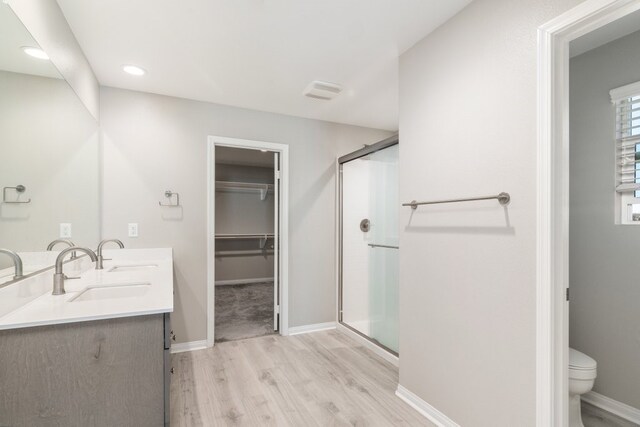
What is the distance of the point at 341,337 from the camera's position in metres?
3.33

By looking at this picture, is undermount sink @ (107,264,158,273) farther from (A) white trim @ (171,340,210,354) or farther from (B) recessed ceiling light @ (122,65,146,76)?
(B) recessed ceiling light @ (122,65,146,76)

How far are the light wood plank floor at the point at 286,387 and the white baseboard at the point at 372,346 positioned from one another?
0.18 feet

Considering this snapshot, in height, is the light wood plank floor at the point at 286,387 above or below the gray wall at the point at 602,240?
below

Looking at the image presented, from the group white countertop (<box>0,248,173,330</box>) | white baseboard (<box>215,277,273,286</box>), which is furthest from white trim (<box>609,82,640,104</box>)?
white baseboard (<box>215,277,273,286</box>)

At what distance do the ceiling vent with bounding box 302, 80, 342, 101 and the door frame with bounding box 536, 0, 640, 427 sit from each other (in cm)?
163

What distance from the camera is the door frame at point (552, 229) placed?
1332mm

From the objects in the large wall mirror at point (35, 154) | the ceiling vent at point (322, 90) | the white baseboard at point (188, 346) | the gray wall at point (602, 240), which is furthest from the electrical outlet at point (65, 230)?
the gray wall at point (602, 240)

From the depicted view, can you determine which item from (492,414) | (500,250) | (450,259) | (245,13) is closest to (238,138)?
(245,13)

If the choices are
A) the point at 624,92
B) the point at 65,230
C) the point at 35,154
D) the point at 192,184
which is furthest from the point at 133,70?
the point at 624,92

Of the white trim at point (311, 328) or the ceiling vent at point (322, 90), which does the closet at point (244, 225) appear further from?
the ceiling vent at point (322, 90)

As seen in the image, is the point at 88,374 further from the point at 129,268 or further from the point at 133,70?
the point at 133,70

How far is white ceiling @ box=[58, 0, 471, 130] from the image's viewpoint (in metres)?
1.73

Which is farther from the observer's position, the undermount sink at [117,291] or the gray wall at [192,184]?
the gray wall at [192,184]

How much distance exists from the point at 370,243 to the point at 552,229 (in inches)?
75.9
